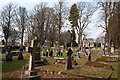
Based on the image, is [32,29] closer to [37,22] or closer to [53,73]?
[37,22]

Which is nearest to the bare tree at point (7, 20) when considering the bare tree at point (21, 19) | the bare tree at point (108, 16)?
the bare tree at point (21, 19)

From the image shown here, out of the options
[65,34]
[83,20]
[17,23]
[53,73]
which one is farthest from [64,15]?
[65,34]

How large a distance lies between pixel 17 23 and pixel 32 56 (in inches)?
1133

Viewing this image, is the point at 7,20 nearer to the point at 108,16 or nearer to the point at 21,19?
the point at 21,19

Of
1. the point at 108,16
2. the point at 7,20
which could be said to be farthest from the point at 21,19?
the point at 108,16

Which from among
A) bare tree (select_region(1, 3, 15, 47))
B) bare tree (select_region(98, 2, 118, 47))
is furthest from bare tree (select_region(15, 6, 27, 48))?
bare tree (select_region(98, 2, 118, 47))

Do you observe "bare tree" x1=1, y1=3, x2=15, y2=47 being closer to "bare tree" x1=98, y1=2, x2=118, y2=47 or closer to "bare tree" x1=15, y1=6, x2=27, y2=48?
"bare tree" x1=15, y1=6, x2=27, y2=48

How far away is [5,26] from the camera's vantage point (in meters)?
29.9

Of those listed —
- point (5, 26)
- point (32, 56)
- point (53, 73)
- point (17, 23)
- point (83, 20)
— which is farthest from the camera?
point (17, 23)

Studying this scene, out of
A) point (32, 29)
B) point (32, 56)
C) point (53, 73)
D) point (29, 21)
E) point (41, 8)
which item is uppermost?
point (41, 8)

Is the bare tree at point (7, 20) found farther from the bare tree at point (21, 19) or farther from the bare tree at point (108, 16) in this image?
the bare tree at point (108, 16)

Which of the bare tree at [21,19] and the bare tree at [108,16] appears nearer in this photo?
the bare tree at [108,16]

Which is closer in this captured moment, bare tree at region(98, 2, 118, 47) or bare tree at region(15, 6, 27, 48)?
bare tree at region(98, 2, 118, 47)

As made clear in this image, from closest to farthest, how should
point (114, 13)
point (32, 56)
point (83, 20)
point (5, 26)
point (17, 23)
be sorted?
point (32, 56) < point (114, 13) < point (83, 20) < point (5, 26) < point (17, 23)
